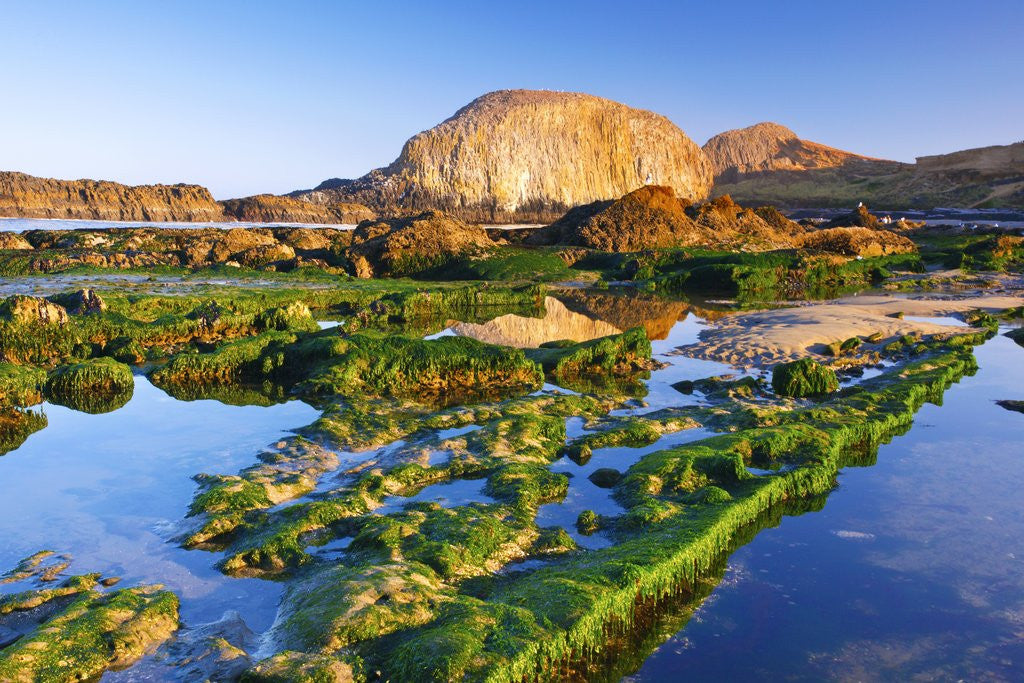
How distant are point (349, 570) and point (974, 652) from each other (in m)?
4.34

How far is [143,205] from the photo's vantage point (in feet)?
286

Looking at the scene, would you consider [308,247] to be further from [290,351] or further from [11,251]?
[290,351]

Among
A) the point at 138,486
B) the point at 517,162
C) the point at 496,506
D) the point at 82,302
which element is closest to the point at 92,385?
the point at 138,486

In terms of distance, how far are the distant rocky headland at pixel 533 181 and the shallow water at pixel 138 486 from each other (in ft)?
243

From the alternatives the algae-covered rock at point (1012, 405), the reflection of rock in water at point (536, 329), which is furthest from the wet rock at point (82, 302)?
the algae-covered rock at point (1012, 405)

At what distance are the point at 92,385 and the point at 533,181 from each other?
10527 cm

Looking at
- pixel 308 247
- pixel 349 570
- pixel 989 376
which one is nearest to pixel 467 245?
pixel 308 247

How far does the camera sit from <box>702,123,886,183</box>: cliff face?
16138 centimetres

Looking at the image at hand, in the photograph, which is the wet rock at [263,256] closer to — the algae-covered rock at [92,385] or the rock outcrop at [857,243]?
the algae-covered rock at [92,385]

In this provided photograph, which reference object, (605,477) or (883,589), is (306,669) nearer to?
(605,477)

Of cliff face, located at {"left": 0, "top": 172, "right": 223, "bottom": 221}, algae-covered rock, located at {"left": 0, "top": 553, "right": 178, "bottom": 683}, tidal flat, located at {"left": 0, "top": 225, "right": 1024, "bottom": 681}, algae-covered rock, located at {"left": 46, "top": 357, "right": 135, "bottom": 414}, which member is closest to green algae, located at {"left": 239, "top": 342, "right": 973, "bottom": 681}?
tidal flat, located at {"left": 0, "top": 225, "right": 1024, "bottom": 681}

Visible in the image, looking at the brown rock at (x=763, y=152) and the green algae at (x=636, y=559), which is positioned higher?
the brown rock at (x=763, y=152)

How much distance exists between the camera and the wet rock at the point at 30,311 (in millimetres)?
13258

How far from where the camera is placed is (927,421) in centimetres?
1009
